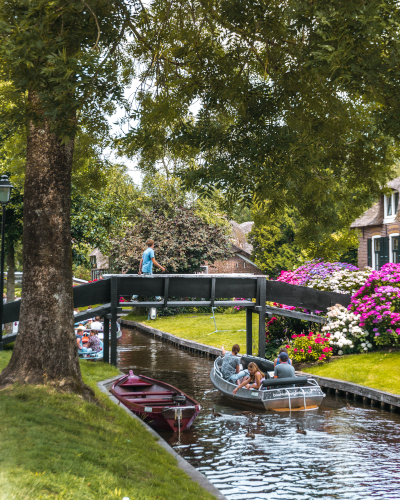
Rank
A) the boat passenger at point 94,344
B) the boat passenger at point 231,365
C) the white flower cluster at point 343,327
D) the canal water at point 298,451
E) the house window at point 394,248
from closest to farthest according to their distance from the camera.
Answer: the canal water at point 298,451
the boat passenger at point 231,365
the white flower cluster at point 343,327
the boat passenger at point 94,344
the house window at point 394,248

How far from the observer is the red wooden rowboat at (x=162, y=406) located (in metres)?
11.3

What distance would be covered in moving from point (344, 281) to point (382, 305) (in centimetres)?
322

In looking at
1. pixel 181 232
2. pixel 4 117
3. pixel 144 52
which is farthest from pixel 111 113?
pixel 181 232

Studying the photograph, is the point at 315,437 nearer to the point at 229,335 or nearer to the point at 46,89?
the point at 46,89

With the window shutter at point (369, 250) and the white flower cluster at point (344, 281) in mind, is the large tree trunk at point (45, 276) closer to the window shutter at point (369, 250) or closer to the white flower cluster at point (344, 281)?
the white flower cluster at point (344, 281)

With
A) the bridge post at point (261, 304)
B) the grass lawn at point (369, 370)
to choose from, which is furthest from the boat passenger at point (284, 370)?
the bridge post at point (261, 304)

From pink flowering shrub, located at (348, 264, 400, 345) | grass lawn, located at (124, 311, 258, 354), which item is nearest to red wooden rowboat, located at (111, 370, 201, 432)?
pink flowering shrub, located at (348, 264, 400, 345)

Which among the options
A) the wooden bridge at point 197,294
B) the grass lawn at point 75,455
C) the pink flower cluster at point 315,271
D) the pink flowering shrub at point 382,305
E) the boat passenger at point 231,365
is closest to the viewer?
the grass lawn at point 75,455

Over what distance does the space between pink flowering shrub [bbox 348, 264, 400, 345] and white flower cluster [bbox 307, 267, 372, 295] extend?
0.94m

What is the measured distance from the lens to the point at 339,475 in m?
8.73

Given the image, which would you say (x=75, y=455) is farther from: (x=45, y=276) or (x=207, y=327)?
(x=207, y=327)

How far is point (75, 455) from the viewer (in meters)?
5.80

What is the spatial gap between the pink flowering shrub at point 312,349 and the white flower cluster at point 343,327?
0.84ft

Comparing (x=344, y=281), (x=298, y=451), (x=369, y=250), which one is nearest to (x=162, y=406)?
(x=298, y=451)
